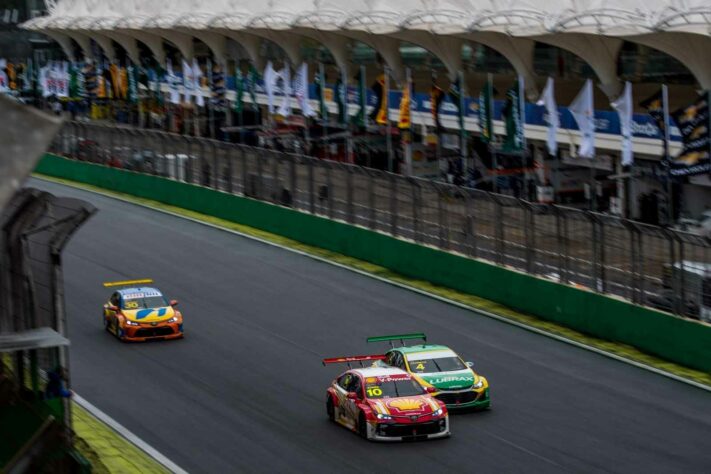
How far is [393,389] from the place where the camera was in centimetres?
2166

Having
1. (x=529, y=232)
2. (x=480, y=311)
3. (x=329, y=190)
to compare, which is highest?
(x=529, y=232)

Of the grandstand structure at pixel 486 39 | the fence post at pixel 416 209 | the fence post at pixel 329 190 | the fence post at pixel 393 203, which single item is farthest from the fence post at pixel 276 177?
the grandstand structure at pixel 486 39

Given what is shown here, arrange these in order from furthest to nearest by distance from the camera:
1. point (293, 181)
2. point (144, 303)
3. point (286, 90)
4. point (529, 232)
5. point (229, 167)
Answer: point (286, 90), point (229, 167), point (293, 181), point (529, 232), point (144, 303)

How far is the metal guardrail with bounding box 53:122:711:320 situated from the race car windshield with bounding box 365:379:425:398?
6.77 m

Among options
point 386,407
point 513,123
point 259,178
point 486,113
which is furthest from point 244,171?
point 386,407

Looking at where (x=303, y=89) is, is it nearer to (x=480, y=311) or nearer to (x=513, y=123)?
(x=513, y=123)

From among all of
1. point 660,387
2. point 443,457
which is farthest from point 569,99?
point 443,457

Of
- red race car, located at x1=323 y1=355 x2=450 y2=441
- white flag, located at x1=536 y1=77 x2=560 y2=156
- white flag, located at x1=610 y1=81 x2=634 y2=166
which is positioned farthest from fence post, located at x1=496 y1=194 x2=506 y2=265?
white flag, located at x1=536 y1=77 x2=560 y2=156

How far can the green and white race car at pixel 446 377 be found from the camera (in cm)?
2281

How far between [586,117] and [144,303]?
665 inches

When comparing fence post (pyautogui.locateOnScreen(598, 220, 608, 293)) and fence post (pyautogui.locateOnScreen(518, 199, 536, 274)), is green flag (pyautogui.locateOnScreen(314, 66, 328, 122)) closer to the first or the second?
fence post (pyautogui.locateOnScreen(518, 199, 536, 274))

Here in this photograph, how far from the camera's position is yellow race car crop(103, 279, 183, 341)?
94.0ft

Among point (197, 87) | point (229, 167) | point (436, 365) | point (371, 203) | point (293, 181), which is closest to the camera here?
point (436, 365)

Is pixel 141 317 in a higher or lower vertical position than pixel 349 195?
lower
